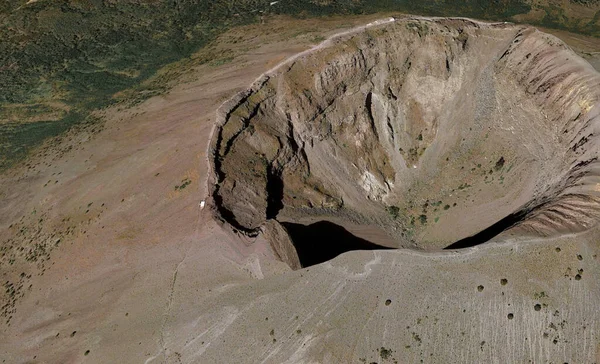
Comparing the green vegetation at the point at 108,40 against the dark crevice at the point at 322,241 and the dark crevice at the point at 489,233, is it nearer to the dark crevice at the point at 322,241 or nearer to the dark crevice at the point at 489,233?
the dark crevice at the point at 322,241

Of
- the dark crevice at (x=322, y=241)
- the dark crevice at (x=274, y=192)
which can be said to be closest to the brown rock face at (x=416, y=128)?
the dark crevice at (x=274, y=192)

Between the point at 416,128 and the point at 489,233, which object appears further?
the point at 416,128

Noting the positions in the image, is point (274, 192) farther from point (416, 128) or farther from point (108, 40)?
point (108, 40)

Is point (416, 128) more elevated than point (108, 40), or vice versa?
point (108, 40)

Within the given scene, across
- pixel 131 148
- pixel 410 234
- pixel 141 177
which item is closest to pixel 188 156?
pixel 141 177

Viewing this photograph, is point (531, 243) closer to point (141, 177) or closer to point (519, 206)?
point (519, 206)

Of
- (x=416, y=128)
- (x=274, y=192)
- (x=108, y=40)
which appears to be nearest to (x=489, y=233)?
(x=416, y=128)
